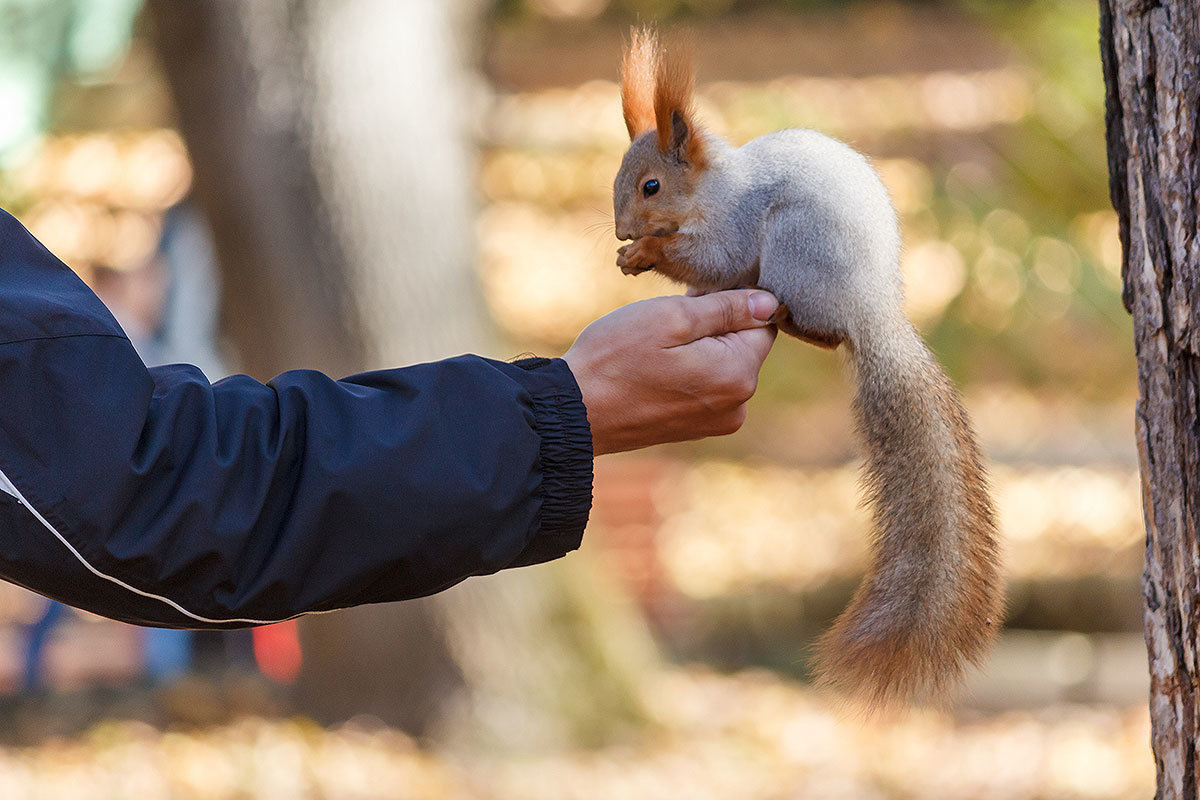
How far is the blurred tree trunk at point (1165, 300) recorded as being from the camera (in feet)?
2.57

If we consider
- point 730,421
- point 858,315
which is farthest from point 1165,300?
point 730,421

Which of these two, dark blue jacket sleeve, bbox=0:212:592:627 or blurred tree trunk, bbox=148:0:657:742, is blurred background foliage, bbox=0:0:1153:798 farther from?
dark blue jacket sleeve, bbox=0:212:592:627

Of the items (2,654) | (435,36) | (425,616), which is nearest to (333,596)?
(425,616)

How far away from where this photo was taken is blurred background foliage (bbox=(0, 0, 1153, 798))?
2.56m

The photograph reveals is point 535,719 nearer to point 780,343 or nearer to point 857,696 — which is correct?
point 780,343

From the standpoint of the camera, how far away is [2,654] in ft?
10.9

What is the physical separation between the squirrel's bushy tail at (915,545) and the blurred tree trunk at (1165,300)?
120mm

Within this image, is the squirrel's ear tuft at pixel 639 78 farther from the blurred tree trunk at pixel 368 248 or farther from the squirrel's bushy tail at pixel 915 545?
the blurred tree trunk at pixel 368 248

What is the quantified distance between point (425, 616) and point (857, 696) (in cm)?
193

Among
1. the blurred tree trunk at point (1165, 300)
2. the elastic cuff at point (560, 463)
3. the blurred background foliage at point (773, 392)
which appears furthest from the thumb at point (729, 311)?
the blurred background foliage at point (773, 392)

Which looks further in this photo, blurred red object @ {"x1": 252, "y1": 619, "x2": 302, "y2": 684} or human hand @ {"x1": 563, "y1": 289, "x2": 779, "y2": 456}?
blurred red object @ {"x1": 252, "y1": 619, "x2": 302, "y2": 684}

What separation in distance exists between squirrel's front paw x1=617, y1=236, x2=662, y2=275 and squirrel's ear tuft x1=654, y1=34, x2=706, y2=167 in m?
0.07

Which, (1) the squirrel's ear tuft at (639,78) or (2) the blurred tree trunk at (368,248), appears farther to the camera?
(2) the blurred tree trunk at (368,248)

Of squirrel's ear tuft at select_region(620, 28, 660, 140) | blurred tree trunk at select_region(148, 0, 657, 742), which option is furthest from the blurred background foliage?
squirrel's ear tuft at select_region(620, 28, 660, 140)
